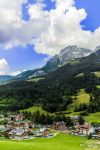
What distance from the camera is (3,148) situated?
125250 millimetres

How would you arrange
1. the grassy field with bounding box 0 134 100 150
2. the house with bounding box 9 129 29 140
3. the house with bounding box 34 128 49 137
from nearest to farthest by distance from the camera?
the grassy field with bounding box 0 134 100 150 → the house with bounding box 9 129 29 140 → the house with bounding box 34 128 49 137

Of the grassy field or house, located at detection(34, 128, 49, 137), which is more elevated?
house, located at detection(34, 128, 49, 137)

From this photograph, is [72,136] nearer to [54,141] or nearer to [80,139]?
[80,139]

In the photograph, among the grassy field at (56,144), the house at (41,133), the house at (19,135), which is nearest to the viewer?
the grassy field at (56,144)

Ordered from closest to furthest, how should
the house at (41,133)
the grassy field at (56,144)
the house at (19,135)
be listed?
the grassy field at (56,144) → the house at (19,135) → the house at (41,133)

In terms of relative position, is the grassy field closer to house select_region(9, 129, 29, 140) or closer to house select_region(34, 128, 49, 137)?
house select_region(34, 128, 49, 137)

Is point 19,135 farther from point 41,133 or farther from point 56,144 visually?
point 56,144

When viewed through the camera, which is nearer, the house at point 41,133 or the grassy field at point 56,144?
the grassy field at point 56,144

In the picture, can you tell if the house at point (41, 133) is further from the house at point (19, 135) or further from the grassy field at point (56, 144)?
the grassy field at point (56, 144)

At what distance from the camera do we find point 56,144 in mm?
150875

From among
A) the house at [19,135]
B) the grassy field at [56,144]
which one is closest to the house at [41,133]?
the house at [19,135]

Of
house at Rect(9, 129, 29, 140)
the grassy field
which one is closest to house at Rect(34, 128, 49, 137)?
house at Rect(9, 129, 29, 140)

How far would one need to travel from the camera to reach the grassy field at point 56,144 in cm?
13090

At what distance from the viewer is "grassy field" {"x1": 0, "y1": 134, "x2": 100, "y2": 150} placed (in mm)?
130900
